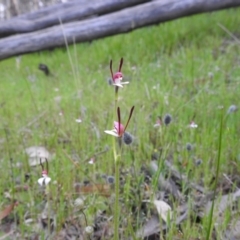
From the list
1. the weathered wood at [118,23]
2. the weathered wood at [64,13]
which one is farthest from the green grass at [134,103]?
the weathered wood at [64,13]

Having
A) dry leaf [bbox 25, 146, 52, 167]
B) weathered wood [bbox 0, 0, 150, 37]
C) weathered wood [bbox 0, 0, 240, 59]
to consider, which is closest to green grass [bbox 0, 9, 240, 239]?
dry leaf [bbox 25, 146, 52, 167]

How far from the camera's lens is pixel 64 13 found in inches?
204

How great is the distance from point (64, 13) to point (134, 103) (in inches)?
117

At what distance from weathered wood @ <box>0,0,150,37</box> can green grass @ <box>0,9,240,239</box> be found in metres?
0.38

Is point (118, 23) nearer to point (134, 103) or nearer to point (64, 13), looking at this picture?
point (64, 13)

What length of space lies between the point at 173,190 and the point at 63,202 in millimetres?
442

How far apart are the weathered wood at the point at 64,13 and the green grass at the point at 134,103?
38 cm

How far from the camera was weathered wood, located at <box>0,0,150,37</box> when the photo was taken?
488cm

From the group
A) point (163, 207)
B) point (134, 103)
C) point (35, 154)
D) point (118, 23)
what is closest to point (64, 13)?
point (118, 23)

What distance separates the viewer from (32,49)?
4.41 m

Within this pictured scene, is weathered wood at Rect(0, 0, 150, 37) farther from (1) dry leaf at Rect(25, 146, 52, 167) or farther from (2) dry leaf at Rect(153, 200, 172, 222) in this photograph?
(2) dry leaf at Rect(153, 200, 172, 222)

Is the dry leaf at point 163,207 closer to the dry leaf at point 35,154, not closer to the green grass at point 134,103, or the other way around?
the green grass at point 134,103

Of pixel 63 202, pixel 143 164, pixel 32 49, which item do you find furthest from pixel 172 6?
pixel 63 202

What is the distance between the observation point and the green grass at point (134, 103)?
1708 mm
